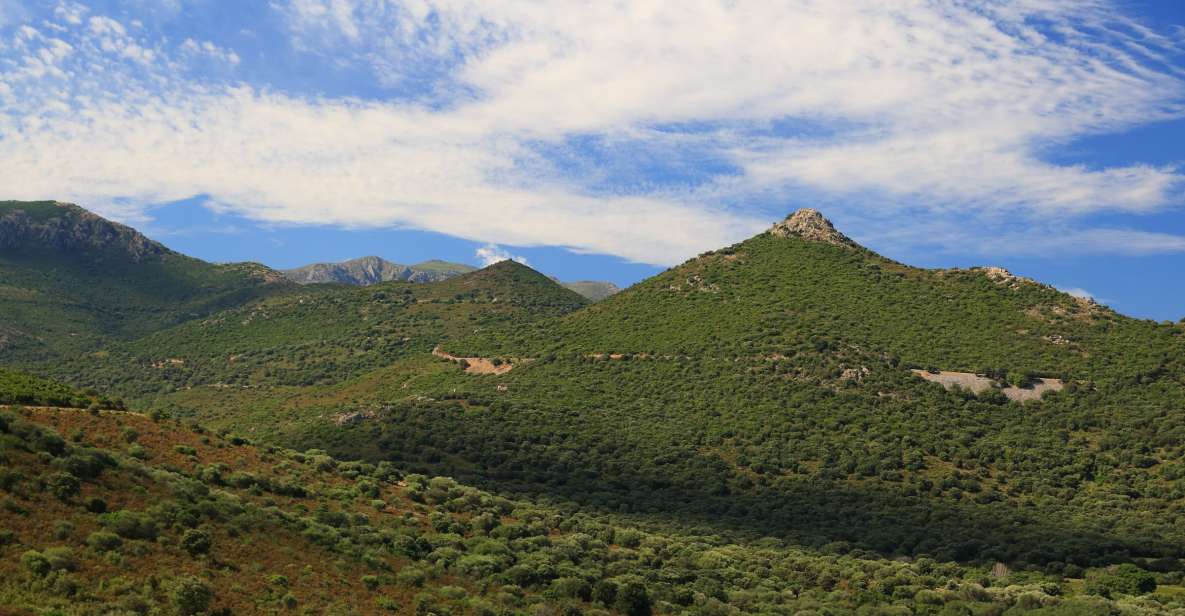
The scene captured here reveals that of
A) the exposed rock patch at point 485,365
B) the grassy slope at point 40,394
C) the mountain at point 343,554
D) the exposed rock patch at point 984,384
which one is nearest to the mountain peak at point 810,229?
the exposed rock patch at point 984,384

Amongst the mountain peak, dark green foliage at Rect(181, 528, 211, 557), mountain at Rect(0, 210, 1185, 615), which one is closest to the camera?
dark green foliage at Rect(181, 528, 211, 557)

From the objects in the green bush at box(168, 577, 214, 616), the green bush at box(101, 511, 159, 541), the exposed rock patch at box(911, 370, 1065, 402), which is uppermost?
the exposed rock patch at box(911, 370, 1065, 402)

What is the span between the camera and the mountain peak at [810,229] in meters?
142

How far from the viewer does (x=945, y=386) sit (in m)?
96.8

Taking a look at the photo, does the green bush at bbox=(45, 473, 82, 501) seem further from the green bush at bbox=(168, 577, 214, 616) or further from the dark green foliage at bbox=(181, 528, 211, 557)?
the green bush at bbox=(168, 577, 214, 616)

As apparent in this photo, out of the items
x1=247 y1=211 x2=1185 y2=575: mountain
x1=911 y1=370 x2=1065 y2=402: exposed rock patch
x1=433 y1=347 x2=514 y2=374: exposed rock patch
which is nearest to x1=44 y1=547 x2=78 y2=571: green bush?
x1=247 y1=211 x2=1185 y2=575: mountain

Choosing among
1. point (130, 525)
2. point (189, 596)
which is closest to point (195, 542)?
point (130, 525)

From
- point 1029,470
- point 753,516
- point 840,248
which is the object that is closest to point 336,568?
point 753,516

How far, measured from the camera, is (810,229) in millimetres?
144625

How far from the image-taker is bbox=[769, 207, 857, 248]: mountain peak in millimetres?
142250

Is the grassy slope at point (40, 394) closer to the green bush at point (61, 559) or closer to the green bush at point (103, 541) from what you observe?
the green bush at point (103, 541)

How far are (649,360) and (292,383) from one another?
6436 centimetres

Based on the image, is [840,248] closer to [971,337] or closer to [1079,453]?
[971,337]

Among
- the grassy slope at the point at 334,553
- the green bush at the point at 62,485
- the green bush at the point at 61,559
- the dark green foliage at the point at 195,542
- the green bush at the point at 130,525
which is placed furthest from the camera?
the dark green foliage at the point at 195,542
